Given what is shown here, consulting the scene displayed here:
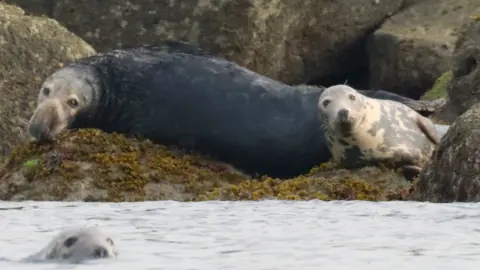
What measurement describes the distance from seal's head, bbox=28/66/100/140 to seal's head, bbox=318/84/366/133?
2197mm

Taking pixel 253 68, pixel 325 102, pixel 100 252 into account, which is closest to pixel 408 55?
pixel 253 68

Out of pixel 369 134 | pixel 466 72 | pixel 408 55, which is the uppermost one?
pixel 408 55

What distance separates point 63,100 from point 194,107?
3.77ft

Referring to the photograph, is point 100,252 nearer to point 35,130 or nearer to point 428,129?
point 35,130

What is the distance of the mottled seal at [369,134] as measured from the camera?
8984mm

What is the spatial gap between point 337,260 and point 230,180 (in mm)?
5290

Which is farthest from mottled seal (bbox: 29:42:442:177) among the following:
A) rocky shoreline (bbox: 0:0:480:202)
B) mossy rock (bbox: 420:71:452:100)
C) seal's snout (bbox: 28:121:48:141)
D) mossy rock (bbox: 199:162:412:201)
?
mossy rock (bbox: 420:71:452:100)

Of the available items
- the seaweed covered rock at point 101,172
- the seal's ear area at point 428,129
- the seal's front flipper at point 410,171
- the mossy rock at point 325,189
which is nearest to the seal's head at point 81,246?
the mossy rock at point 325,189

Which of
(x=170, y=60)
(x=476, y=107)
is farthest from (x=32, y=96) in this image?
(x=476, y=107)

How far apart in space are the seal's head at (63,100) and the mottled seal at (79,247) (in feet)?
17.1


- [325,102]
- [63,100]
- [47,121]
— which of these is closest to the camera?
[325,102]

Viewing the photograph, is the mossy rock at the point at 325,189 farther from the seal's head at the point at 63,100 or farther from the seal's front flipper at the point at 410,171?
the seal's head at the point at 63,100

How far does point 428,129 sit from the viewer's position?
9.35 metres

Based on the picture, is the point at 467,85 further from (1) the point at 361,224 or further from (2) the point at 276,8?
(1) the point at 361,224
